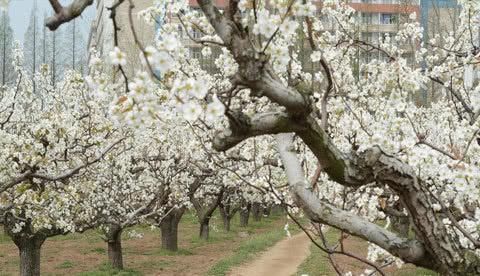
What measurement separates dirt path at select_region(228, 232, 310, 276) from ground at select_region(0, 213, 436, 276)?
40 mm

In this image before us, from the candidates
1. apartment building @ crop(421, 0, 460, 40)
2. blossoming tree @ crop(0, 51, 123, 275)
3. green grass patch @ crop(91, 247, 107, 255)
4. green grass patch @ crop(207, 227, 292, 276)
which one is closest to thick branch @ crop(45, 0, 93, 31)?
blossoming tree @ crop(0, 51, 123, 275)

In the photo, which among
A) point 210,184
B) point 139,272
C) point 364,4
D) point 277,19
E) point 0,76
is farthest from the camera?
point 364,4

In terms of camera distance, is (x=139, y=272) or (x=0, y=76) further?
(x=0, y=76)

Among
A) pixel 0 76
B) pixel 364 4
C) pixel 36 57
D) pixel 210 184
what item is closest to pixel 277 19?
pixel 210 184

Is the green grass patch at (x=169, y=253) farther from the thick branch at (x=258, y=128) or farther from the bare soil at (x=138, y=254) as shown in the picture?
the thick branch at (x=258, y=128)

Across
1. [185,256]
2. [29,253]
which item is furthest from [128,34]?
[29,253]

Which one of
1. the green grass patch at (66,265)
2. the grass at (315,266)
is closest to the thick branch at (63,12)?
the grass at (315,266)

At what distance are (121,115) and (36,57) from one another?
69.9 metres

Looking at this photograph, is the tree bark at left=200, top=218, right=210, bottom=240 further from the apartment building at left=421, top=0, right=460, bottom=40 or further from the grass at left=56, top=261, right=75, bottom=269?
the apartment building at left=421, top=0, right=460, bottom=40

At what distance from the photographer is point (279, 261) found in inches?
905

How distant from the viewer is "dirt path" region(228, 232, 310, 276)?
20.3m

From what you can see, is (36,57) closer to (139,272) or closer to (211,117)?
(139,272)

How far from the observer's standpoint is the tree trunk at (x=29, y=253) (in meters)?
17.0

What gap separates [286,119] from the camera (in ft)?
11.5
